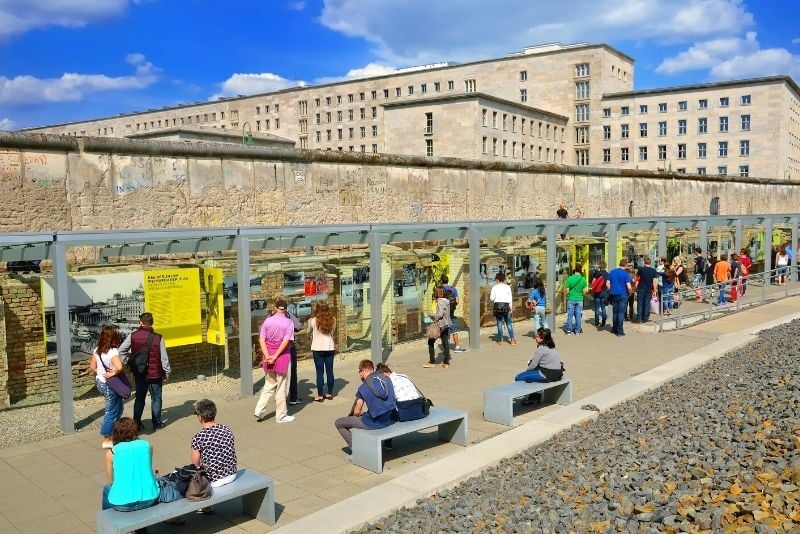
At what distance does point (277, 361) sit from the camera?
29.5 feet

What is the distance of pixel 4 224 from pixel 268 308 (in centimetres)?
401

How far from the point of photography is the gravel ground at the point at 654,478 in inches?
203

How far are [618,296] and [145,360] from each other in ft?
32.8

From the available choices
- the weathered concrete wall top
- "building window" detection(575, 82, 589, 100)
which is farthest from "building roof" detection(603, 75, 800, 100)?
the weathered concrete wall top

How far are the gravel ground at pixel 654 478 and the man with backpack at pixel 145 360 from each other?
3939 millimetres

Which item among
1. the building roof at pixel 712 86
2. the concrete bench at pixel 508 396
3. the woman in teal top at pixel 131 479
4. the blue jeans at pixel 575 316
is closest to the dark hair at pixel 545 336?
the concrete bench at pixel 508 396

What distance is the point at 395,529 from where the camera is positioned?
5.51 metres

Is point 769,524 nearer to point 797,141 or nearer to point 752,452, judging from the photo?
point 752,452

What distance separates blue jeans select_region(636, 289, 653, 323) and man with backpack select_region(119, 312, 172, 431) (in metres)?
11.4

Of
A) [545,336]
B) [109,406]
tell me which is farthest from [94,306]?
[545,336]

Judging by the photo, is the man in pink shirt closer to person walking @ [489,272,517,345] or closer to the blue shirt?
person walking @ [489,272,517,345]

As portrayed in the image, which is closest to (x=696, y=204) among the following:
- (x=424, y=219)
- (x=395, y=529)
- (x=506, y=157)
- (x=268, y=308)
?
(x=424, y=219)

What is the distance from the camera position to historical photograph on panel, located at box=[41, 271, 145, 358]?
938cm

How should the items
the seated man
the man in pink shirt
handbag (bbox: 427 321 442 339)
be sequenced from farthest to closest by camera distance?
1. handbag (bbox: 427 321 442 339)
2. the man in pink shirt
3. the seated man
